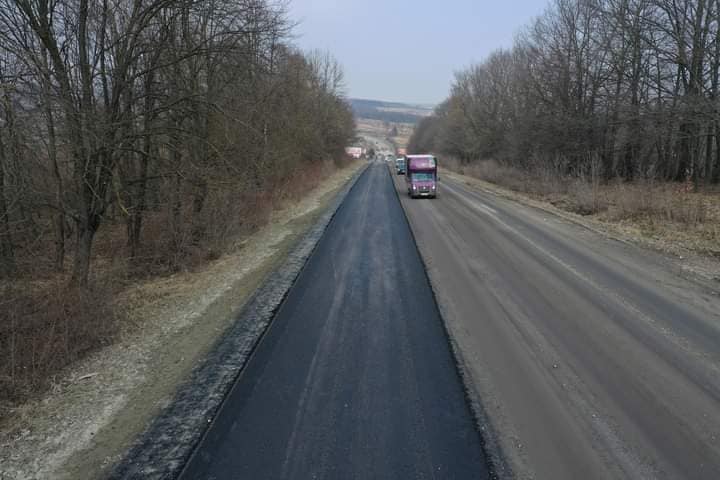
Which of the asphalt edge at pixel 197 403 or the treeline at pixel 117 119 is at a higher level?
the treeline at pixel 117 119

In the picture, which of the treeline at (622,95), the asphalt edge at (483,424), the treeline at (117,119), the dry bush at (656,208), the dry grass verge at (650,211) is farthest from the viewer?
the treeline at (622,95)

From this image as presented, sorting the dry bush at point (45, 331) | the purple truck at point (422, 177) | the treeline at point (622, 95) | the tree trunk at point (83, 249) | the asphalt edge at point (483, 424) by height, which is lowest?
the asphalt edge at point (483, 424)

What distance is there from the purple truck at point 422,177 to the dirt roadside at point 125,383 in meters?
17.0

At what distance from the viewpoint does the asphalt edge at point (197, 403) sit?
3.96 metres

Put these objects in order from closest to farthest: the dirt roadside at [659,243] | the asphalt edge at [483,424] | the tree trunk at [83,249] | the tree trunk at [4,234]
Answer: the asphalt edge at [483,424], the tree trunk at [4,234], the tree trunk at [83,249], the dirt roadside at [659,243]

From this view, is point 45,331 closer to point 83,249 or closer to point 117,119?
point 83,249

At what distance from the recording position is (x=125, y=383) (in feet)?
18.2

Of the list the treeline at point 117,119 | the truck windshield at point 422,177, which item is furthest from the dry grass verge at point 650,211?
the treeline at point 117,119

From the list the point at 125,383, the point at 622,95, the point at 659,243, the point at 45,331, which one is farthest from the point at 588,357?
the point at 622,95

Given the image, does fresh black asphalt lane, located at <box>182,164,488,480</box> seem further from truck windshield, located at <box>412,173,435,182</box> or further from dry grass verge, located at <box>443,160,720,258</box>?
truck windshield, located at <box>412,173,435,182</box>

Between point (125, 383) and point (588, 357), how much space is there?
6.35m

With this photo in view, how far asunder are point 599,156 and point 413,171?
1527 centimetres

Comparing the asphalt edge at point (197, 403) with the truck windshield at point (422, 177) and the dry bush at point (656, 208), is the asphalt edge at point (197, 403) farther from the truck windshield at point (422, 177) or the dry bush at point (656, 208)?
the truck windshield at point (422, 177)

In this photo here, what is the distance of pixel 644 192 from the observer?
19062 mm
